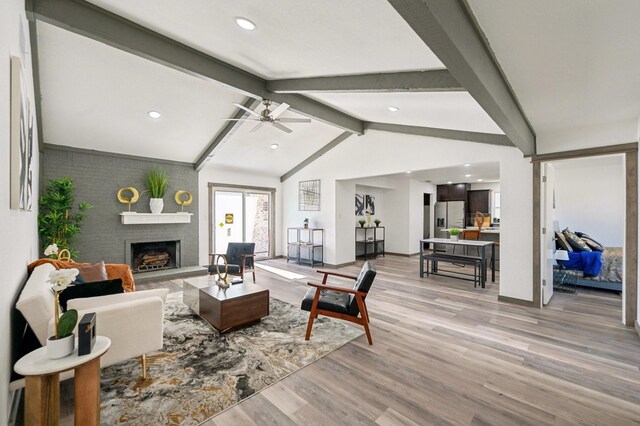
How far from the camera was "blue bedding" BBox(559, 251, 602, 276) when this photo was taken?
15.1ft

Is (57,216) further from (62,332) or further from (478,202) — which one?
(478,202)

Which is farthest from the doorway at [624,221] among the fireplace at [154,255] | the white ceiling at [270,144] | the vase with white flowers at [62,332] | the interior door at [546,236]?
the fireplace at [154,255]

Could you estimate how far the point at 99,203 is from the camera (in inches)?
203

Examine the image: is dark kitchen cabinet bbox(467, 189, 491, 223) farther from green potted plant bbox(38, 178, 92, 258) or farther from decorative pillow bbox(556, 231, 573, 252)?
green potted plant bbox(38, 178, 92, 258)

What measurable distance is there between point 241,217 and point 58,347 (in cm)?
615

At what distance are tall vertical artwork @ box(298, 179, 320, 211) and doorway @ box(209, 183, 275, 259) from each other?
3.08 ft

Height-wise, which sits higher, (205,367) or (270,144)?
(270,144)

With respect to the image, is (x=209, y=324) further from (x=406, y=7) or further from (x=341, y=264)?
(x=341, y=264)

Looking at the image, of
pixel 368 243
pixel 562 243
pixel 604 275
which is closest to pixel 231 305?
pixel 562 243

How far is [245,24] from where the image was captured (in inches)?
94.4

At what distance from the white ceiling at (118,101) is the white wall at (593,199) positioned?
22.8 feet

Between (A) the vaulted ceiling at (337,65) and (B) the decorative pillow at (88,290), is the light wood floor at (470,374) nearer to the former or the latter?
(B) the decorative pillow at (88,290)

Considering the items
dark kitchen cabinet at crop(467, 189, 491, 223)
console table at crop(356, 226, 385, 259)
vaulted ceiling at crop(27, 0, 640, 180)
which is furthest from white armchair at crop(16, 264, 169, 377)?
dark kitchen cabinet at crop(467, 189, 491, 223)

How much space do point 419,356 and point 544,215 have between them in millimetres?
3014
